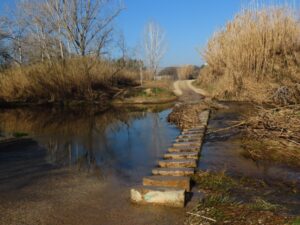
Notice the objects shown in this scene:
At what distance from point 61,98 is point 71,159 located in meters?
15.2

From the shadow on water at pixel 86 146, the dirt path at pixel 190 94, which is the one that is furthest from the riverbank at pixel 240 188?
the dirt path at pixel 190 94

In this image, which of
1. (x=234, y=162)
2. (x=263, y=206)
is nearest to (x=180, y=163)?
(x=234, y=162)

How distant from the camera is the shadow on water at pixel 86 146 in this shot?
6.87m

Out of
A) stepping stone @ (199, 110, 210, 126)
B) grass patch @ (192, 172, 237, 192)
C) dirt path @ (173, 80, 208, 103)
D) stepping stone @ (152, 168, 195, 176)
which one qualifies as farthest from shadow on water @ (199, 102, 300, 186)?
dirt path @ (173, 80, 208, 103)

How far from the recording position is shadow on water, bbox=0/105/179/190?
687cm

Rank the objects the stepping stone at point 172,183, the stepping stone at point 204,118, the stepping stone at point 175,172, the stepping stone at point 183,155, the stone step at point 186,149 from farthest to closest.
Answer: the stepping stone at point 204,118, the stone step at point 186,149, the stepping stone at point 183,155, the stepping stone at point 175,172, the stepping stone at point 172,183

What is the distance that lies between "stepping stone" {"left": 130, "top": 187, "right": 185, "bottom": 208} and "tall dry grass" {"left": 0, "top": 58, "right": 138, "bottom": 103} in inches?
716

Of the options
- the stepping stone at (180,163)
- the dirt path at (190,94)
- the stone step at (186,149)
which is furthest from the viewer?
the dirt path at (190,94)

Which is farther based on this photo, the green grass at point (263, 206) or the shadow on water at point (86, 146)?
the shadow on water at point (86, 146)

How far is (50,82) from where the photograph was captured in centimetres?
2180

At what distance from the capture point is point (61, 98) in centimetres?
2250

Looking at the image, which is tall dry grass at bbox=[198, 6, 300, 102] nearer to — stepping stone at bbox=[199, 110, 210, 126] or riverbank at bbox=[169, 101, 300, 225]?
stepping stone at bbox=[199, 110, 210, 126]

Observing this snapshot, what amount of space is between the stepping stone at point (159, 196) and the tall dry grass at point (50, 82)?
18196mm

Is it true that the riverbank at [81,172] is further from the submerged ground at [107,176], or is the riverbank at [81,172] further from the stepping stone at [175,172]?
the stepping stone at [175,172]
